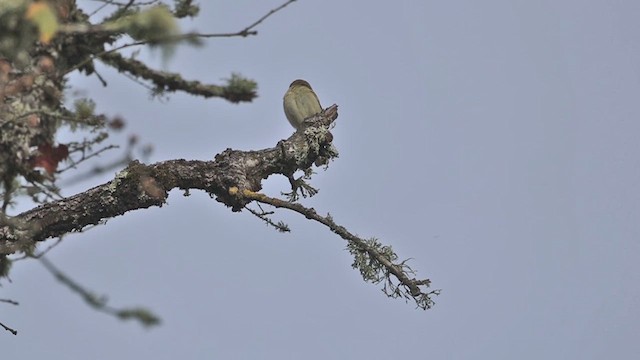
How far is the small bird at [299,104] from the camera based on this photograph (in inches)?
264

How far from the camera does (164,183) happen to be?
4867 millimetres

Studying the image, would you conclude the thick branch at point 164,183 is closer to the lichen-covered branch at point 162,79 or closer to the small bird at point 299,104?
the lichen-covered branch at point 162,79

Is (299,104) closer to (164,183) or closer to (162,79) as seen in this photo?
(162,79)

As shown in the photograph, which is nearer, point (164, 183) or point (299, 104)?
point (164, 183)

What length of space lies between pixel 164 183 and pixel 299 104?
6.93 ft

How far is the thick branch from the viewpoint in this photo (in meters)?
4.62

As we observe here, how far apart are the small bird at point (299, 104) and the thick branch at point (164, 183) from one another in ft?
3.70

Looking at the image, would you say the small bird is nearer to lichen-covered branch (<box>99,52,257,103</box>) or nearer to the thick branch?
lichen-covered branch (<box>99,52,257,103</box>)

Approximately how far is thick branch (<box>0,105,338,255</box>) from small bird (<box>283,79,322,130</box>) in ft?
3.70

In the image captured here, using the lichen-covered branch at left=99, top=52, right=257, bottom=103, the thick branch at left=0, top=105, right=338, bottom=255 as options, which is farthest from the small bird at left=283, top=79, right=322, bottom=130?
the thick branch at left=0, top=105, right=338, bottom=255

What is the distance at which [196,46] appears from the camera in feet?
7.11

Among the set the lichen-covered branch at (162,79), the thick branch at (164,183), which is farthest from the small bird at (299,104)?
the thick branch at (164,183)

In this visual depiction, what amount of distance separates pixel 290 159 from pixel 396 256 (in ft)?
2.96

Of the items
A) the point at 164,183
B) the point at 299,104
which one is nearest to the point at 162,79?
the point at 299,104
